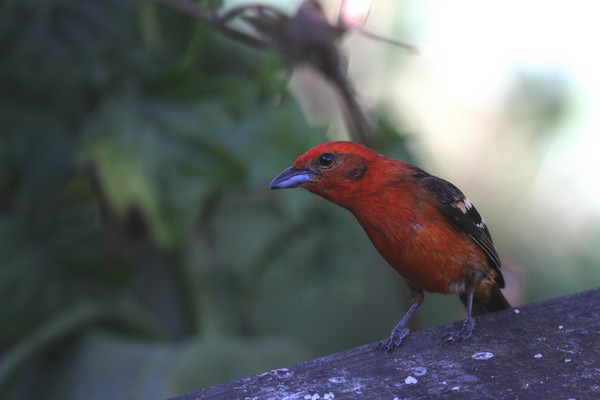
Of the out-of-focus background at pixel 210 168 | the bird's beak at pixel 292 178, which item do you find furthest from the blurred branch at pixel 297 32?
the bird's beak at pixel 292 178

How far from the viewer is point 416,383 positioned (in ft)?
7.20

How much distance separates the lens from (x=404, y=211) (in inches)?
107

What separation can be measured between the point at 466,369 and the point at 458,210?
667 mm

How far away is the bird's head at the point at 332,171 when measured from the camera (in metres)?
2.65

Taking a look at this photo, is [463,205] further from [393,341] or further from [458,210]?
[393,341]

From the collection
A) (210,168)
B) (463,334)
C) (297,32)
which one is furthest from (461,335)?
(210,168)

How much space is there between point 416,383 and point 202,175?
177cm

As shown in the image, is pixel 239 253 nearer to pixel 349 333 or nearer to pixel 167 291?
pixel 167 291

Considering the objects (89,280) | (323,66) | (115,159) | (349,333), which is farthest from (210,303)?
(349,333)

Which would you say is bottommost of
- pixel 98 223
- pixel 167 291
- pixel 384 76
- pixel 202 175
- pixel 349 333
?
pixel 349 333

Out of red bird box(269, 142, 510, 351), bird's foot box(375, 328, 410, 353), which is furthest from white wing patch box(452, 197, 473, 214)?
bird's foot box(375, 328, 410, 353)

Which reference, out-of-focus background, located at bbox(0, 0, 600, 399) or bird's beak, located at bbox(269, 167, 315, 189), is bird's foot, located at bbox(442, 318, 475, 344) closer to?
bird's beak, located at bbox(269, 167, 315, 189)

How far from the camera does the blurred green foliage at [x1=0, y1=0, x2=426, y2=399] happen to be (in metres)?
3.72

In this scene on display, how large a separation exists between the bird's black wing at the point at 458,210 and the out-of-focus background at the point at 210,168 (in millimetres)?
715
